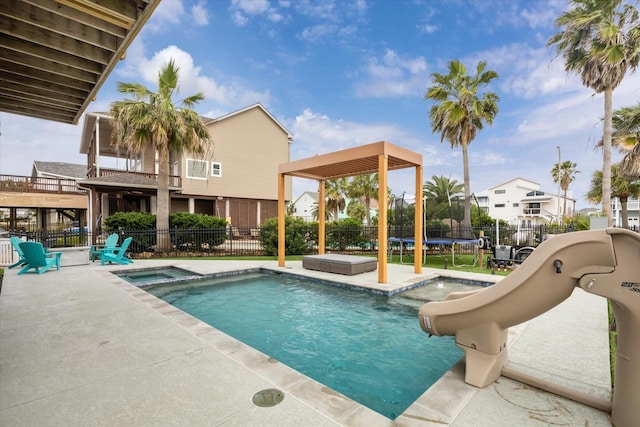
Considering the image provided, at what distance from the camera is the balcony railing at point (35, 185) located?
18172 millimetres

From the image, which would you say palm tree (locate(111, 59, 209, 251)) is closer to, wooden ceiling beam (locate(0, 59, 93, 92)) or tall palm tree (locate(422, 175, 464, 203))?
wooden ceiling beam (locate(0, 59, 93, 92))

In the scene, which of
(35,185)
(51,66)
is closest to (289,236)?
(51,66)

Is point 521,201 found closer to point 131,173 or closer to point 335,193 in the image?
point 335,193

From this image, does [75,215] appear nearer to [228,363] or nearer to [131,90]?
[131,90]

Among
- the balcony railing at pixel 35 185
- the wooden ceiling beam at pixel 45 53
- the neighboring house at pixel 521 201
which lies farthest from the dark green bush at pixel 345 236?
the neighboring house at pixel 521 201

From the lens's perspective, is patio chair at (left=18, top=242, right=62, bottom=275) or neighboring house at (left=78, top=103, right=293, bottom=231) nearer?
patio chair at (left=18, top=242, right=62, bottom=275)

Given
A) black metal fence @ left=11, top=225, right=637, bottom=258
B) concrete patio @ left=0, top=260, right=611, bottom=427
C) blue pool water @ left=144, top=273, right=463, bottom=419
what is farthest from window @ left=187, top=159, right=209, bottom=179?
concrete patio @ left=0, top=260, right=611, bottom=427

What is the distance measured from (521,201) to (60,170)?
59455 mm

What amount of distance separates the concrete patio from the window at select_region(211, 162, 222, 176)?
1619 cm

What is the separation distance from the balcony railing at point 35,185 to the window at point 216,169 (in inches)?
315

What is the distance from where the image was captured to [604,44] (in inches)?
541

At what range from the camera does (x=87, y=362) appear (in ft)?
10.6

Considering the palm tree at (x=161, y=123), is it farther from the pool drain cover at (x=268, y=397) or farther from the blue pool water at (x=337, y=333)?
the pool drain cover at (x=268, y=397)

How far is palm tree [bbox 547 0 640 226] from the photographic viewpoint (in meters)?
13.5
